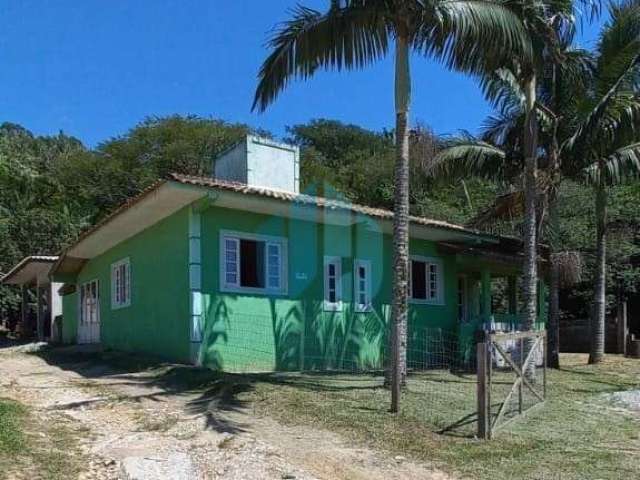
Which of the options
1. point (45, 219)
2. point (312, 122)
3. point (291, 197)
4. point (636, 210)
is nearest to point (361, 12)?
point (291, 197)

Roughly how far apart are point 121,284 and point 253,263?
17.5 feet

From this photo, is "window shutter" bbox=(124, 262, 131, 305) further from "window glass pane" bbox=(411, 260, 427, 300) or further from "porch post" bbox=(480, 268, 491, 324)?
"porch post" bbox=(480, 268, 491, 324)

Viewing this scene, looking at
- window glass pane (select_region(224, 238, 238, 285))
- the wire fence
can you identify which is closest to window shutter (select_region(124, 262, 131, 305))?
window glass pane (select_region(224, 238, 238, 285))

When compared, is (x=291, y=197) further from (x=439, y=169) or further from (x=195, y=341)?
(x=439, y=169)

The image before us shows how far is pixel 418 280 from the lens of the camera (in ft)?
57.9

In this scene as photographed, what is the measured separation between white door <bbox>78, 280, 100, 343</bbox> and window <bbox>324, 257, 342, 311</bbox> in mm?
8046

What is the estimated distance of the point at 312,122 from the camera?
4869cm

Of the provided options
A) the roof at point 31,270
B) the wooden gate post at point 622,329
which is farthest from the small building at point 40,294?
the wooden gate post at point 622,329

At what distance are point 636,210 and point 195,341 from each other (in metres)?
20.3

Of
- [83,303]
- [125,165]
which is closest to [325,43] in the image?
[83,303]

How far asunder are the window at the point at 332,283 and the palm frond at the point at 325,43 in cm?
478

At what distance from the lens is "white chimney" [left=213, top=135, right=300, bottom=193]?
54.2 feet

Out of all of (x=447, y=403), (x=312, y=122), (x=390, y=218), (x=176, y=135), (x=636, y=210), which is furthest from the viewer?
(x=312, y=122)

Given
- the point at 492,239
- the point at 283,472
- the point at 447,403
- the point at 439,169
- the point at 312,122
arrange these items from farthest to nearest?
the point at 312,122, the point at 492,239, the point at 439,169, the point at 447,403, the point at 283,472
